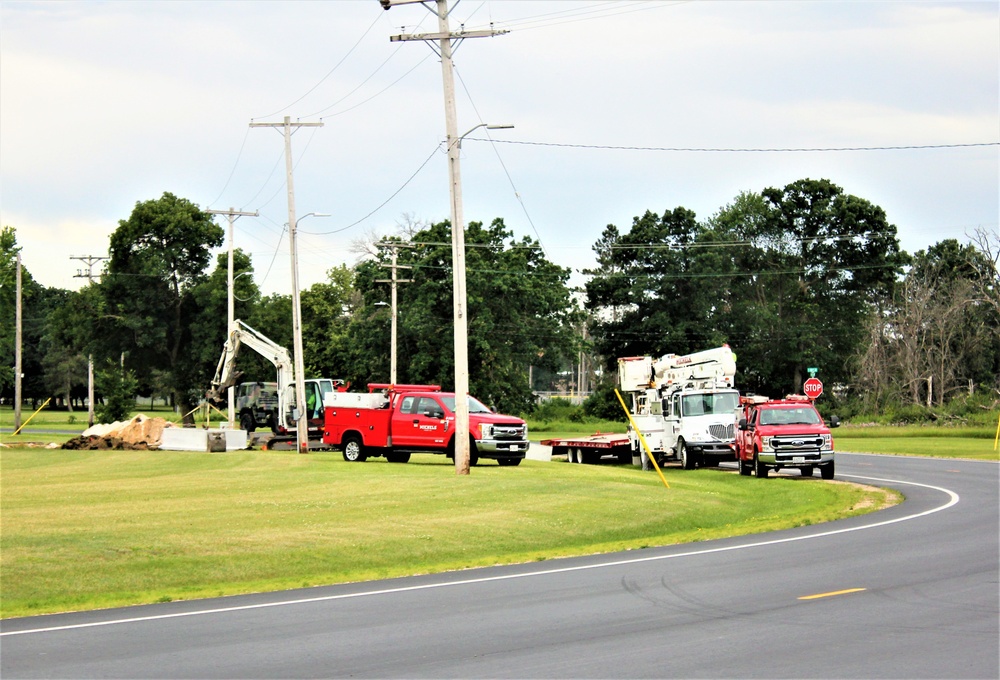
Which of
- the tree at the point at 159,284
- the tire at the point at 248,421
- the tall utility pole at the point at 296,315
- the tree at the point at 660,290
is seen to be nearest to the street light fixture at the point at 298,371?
the tall utility pole at the point at 296,315

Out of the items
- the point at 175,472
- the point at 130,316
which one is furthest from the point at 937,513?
the point at 130,316

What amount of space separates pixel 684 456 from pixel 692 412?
4.85 feet

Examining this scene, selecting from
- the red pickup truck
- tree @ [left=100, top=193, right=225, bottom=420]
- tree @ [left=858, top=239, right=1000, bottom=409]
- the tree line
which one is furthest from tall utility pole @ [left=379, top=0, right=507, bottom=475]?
tree @ [left=858, top=239, right=1000, bottom=409]

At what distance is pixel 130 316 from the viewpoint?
71375 mm

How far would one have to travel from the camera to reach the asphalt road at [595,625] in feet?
29.3

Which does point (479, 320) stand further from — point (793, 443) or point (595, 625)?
point (595, 625)

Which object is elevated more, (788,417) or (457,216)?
(457,216)

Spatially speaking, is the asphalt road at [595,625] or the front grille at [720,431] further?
the front grille at [720,431]

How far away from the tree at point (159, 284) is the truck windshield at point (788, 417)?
4972cm

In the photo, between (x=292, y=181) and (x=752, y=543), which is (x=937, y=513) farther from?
(x=292, y=181)

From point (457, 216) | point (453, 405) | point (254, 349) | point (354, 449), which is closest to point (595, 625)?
point (457, 216)

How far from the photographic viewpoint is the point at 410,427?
34.3 m

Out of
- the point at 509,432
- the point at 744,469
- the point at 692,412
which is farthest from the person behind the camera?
the point at 692,412

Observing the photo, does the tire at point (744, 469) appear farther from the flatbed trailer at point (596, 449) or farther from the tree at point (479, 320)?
the tree at point (479, 320)
